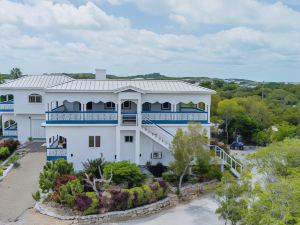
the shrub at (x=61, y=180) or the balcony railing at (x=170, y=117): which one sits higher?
the balcony railing at (x=170, y=117)

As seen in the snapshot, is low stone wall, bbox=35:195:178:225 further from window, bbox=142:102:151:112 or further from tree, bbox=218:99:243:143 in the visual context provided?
tree, bbox=218:99:243:143

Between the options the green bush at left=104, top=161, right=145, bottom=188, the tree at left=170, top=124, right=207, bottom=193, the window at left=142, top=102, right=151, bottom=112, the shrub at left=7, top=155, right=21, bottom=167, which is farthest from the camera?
the window at left=142, top=102, right=151, bottom=112

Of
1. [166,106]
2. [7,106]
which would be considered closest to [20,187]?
[166,106]

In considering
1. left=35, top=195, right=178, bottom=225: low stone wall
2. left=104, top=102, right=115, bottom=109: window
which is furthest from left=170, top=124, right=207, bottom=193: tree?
left=104, top=102, right=115, bottom=109: window

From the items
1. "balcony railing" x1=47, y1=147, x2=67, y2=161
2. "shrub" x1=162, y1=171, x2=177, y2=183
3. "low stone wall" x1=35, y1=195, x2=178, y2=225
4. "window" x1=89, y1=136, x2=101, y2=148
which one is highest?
"window" x1=89, y1=136, x2=101, y2=148

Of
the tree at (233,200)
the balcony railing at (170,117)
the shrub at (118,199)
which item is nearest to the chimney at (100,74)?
the balcony railing at (170,117)

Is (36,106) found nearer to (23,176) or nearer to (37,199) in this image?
(23,176)

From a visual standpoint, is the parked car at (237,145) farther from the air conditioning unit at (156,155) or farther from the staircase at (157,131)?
the air conditioning unit at (156,155)
